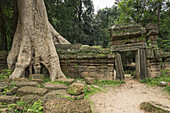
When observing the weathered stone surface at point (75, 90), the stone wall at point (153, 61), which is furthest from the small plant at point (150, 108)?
the stone wall at point (153, 61)

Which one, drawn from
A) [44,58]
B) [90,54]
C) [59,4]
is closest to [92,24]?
[59,4]

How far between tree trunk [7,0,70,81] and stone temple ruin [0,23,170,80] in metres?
0.62

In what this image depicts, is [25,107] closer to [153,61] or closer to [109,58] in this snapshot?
[109,58]

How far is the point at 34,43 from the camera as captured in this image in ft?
13.3

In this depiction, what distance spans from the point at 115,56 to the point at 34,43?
4.02 m

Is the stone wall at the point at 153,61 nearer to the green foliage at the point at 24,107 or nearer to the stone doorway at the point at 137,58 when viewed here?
the stone doorway at the point at 137,58

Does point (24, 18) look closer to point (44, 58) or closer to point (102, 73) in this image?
point (44, 58)

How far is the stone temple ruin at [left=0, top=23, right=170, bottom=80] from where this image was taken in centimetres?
485

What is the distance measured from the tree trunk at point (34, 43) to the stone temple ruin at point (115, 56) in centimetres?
62

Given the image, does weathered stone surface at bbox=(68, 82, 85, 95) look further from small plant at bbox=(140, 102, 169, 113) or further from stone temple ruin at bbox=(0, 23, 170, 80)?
stone temple ruin at bbox=(0, 23, 170, 80)

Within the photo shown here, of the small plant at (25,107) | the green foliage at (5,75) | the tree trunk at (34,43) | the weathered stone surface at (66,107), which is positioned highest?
the tree trunk at (34,43)

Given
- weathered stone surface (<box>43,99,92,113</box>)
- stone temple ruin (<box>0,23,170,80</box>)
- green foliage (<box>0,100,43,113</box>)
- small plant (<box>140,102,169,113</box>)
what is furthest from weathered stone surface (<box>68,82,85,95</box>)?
stone temple ruin (<box>0,23,170,80</box>)

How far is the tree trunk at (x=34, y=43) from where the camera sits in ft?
Answer: 12.9

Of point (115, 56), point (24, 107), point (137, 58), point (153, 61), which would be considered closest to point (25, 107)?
point (24, 107)
